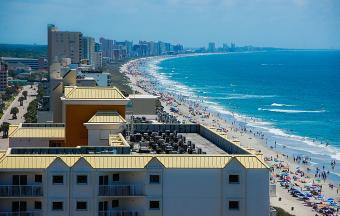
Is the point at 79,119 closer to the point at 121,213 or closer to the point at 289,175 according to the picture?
the point at 121,213

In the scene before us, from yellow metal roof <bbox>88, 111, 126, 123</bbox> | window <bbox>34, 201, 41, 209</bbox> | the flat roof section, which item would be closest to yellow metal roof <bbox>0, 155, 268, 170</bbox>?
window <bbox>34, 201, 41, 209</bbox>

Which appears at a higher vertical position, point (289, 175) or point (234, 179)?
point (234, 179)

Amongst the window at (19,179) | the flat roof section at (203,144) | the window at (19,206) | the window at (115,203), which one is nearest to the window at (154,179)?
the window at (115,203)

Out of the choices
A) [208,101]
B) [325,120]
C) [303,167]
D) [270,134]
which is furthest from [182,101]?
[303,167]

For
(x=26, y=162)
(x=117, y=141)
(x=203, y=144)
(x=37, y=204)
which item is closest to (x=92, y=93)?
(x=117, y=141)

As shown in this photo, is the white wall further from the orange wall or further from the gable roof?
the orange wall

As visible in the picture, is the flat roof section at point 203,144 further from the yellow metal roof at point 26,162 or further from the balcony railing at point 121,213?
the yellow metal roof at point 26,162

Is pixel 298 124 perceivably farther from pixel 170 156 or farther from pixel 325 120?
pixel 170 156
